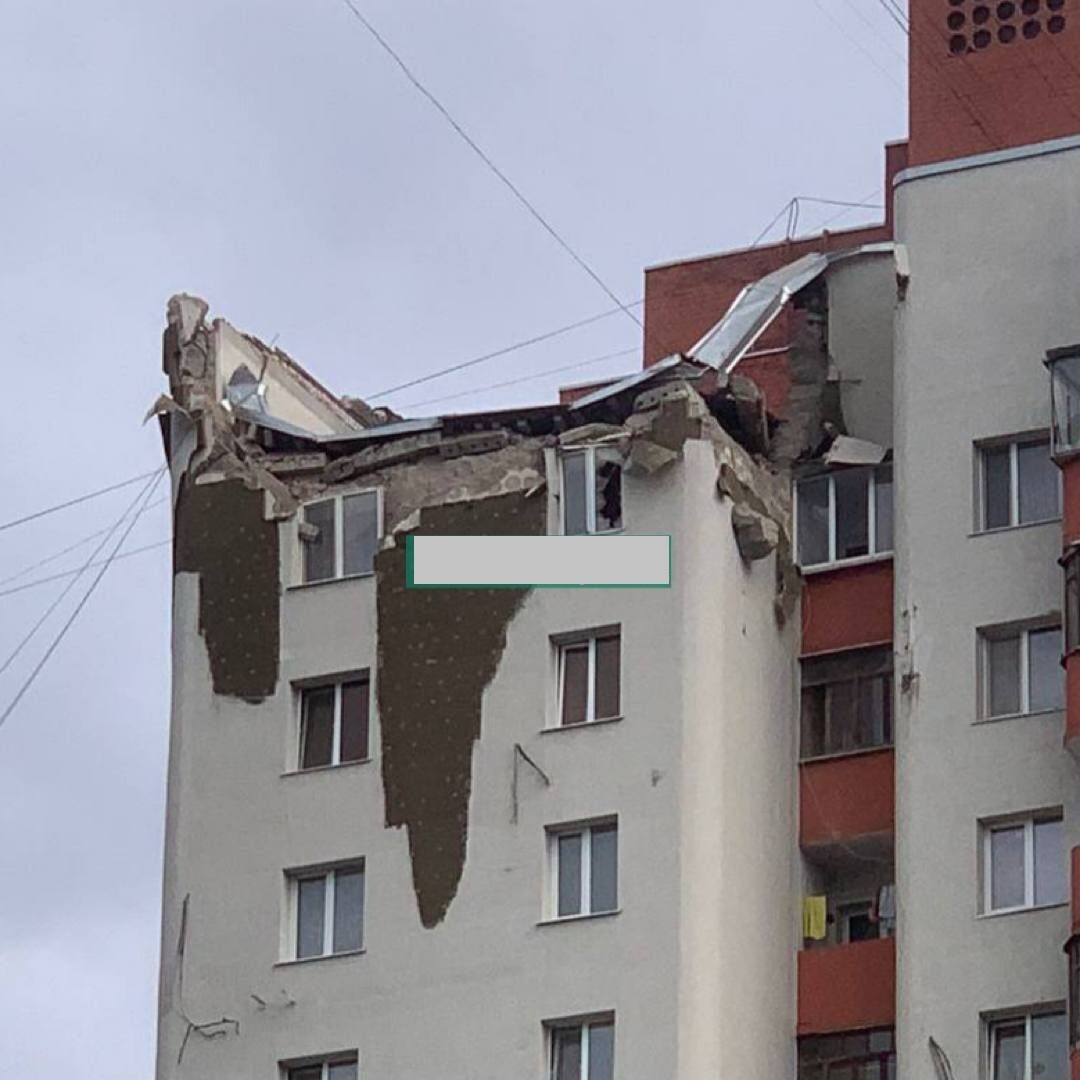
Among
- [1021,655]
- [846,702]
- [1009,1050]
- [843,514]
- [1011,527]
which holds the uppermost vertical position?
[843,514]

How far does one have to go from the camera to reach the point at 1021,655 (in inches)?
1724

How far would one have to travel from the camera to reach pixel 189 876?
4472 centimetres

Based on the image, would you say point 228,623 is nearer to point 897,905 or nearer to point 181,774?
point 181,774

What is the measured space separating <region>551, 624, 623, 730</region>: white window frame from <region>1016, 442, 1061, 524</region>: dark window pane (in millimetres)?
5167

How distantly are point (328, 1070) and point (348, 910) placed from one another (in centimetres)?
202

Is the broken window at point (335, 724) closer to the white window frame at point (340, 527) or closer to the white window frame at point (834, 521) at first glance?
the white window frame at point (340, 527)

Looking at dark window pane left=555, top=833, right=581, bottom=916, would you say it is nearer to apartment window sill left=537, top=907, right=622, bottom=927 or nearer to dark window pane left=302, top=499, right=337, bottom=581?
apartment window sill left=537, top=907, right=622, bottom=927

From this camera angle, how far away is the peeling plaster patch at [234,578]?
1800 inches

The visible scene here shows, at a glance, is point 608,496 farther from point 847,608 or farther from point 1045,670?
point 1045,670

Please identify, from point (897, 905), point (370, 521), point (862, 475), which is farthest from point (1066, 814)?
point (370, 521)

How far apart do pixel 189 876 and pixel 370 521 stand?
5.06m

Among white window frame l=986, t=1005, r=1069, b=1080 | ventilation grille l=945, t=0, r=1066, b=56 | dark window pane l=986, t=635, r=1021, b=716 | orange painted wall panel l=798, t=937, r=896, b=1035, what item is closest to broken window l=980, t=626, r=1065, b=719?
dark window pane l=986, t=635, r=1021, b=716

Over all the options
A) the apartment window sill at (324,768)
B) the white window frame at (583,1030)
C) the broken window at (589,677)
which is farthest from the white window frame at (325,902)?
the broken window at (589,677)

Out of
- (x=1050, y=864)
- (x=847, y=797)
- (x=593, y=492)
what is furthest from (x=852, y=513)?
(x=1050, y=864)
